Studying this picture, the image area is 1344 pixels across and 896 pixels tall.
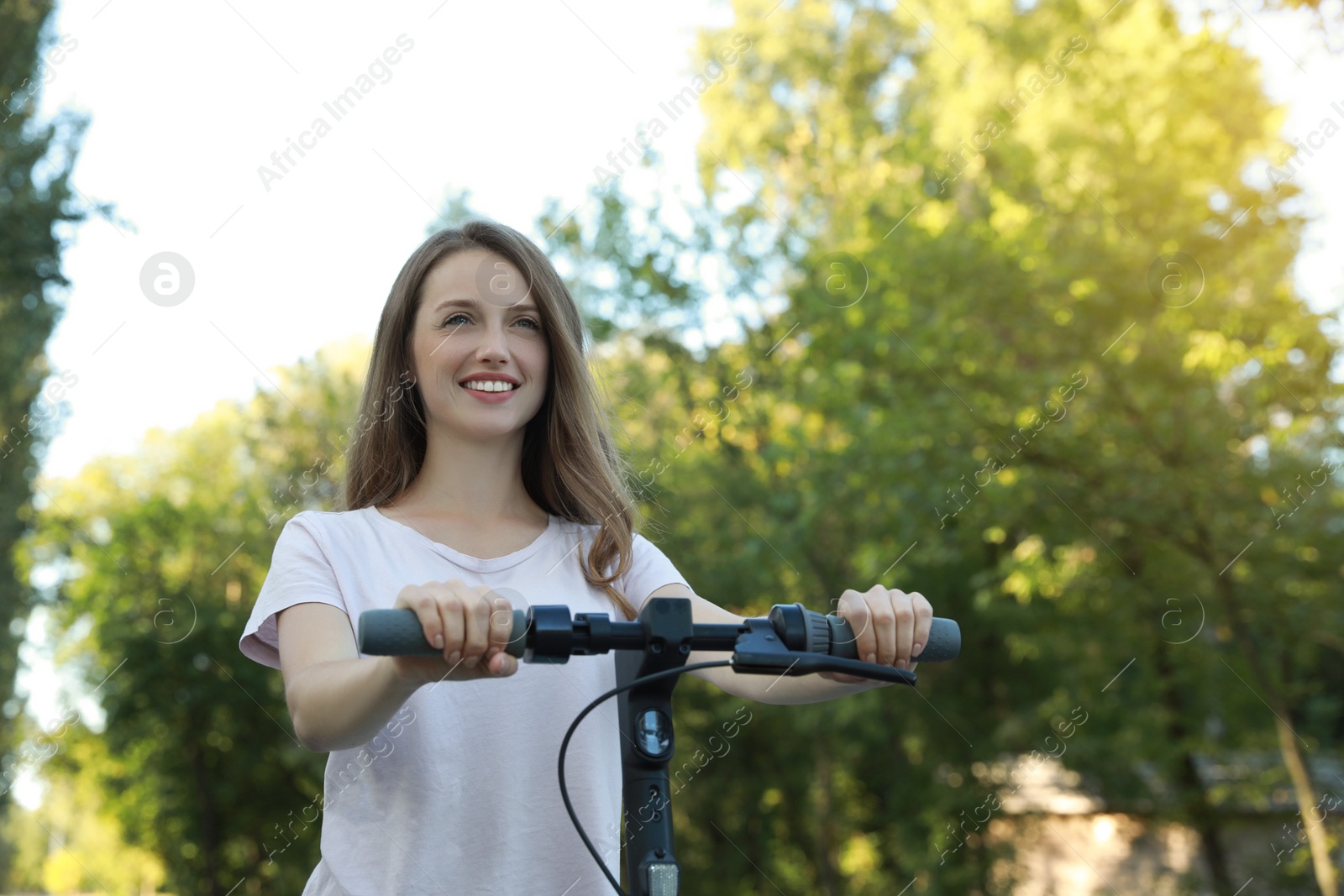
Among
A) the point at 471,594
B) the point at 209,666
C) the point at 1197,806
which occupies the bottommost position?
the point at 471,594

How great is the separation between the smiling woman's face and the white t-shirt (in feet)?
0.98

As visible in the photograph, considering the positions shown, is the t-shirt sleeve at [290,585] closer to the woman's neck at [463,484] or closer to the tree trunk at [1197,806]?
the woman's neck at [463,484]

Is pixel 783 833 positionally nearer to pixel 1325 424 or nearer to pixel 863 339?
pixel 863 339

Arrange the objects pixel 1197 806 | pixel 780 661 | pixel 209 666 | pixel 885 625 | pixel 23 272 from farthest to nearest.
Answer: pixel 209 666
pixel 1197 806
pixel 23 272
pixel 885 625
pixel 780 661

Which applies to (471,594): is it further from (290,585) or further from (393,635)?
(290,585)

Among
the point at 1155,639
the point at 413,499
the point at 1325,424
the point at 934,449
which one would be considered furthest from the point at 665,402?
the point at 413,499

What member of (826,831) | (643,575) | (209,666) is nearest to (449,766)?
(643,575)

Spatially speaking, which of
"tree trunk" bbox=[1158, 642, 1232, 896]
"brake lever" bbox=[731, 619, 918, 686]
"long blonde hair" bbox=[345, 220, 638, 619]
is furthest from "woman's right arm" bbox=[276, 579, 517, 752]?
"tree trunk" bbox=[1158, 642, 1232, 896]

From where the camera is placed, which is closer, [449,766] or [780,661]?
[780,661]

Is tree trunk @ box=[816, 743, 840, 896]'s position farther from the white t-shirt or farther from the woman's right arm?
the woman's right arm

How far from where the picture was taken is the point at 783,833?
17.4 metres

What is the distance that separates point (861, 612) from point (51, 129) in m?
Result: 14.7

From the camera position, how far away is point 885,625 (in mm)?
1772

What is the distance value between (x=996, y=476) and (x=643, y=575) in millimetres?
10289
